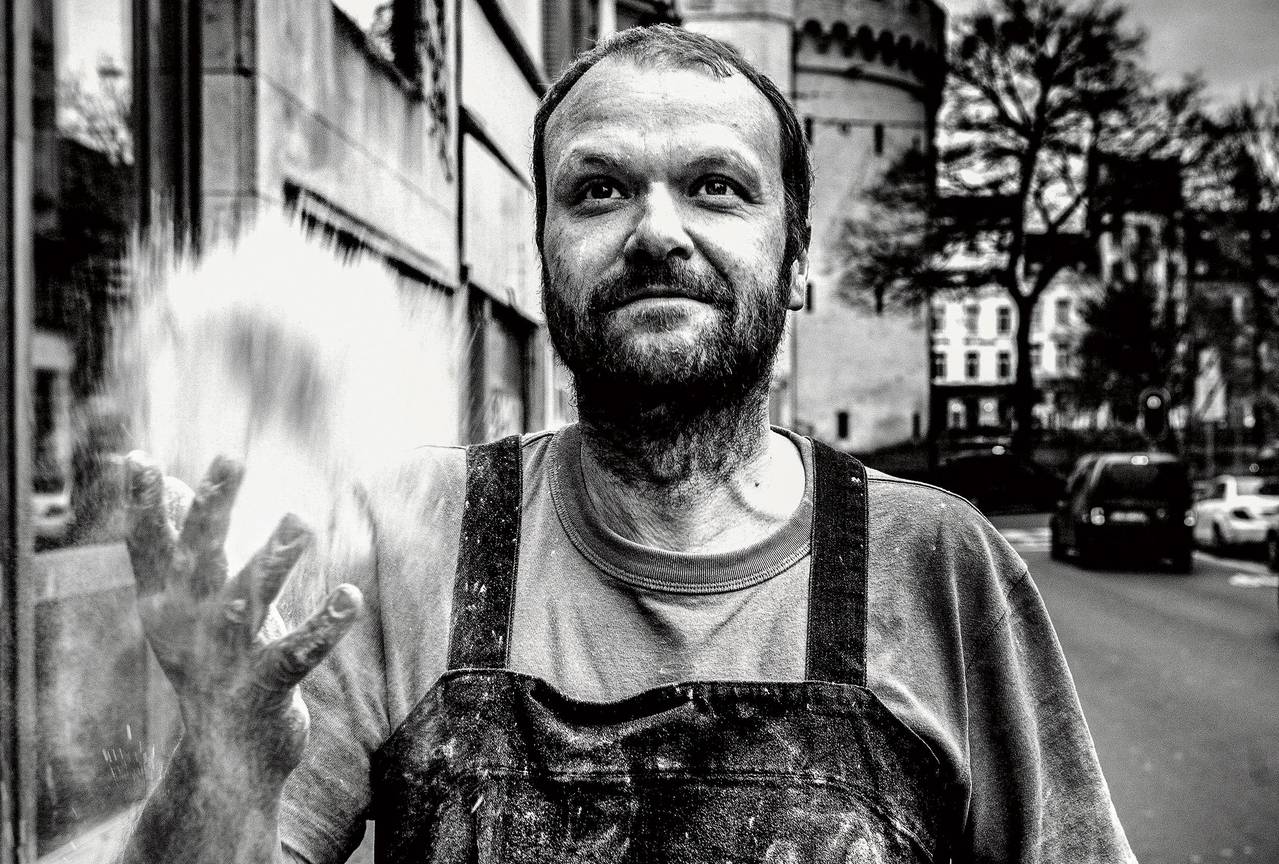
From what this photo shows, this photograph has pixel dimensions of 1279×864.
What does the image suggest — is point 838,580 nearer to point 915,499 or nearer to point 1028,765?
point 915,499

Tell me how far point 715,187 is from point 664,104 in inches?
4.7

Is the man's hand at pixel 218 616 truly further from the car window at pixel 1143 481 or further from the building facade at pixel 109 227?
the car window at pixel 1143 481

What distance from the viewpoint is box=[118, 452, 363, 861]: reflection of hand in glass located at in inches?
38.8

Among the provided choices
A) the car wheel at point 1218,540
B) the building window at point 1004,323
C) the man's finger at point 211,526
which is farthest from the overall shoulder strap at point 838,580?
the building window at point 1004,323

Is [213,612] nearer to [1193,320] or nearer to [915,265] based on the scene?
[915,265]

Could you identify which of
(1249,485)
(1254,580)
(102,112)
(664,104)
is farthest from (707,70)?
(1249,485)

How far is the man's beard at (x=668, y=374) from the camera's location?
4.69 ft

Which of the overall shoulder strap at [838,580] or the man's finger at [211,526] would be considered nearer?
the man's finger at [211,526]

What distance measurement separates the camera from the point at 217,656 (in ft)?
3.39

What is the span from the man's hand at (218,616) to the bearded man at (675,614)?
130mm

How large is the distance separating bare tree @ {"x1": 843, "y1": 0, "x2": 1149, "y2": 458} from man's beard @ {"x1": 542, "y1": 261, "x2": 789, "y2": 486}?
31.7 metres

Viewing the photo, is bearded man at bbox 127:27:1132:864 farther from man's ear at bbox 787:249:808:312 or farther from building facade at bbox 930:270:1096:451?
building facade at bbox 930:270:1096:451

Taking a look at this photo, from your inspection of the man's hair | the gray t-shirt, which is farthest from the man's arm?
the man's hair

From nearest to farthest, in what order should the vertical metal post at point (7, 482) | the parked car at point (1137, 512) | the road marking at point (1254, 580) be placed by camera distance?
the vertical metal post at point (7, 482) → the road marking at point (1254, 580) → the parked car at point (1137, 512)
